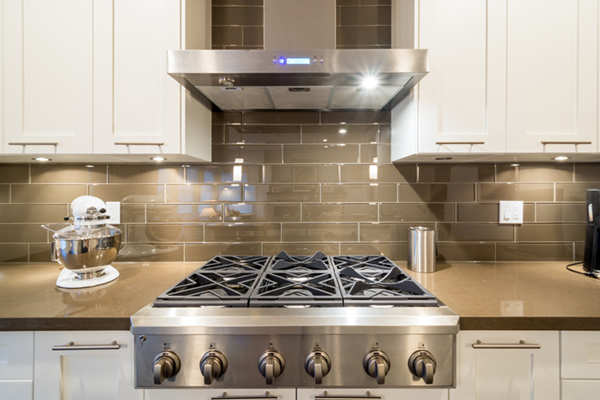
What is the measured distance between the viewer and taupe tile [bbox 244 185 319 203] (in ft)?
5.24

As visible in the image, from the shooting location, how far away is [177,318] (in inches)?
35.9

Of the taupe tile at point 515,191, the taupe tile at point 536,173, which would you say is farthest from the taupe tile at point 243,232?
the taupe tile at point 536,173

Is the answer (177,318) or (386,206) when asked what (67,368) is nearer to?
(177,318)

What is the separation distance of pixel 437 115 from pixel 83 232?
156cm

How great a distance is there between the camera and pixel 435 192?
1587 millimetres

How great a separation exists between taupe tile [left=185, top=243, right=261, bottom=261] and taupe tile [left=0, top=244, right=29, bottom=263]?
0.85 meters

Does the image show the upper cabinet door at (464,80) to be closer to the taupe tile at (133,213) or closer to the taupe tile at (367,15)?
the taupe tile at (367,15)

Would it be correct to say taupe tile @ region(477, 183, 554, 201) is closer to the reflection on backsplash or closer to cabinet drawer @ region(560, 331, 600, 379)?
the reflection on backsplash

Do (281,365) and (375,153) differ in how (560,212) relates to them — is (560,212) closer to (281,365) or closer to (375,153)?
(375,153)

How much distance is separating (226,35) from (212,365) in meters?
1.55

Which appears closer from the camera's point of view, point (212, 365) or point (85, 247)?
point (212, 365)

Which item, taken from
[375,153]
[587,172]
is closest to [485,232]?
[587,172]

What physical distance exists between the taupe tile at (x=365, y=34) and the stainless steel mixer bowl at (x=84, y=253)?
4.97 ft

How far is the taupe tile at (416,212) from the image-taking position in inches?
62.6
